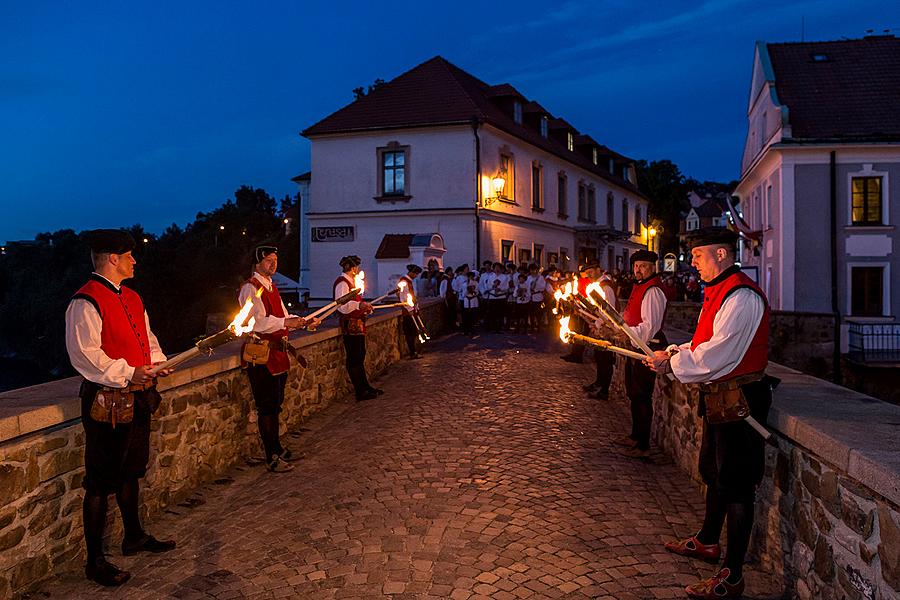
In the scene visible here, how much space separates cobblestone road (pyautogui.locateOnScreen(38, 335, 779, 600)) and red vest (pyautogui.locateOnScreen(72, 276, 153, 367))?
143 cm

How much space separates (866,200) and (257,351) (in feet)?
68.9

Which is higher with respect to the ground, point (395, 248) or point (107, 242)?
point (395, 248)

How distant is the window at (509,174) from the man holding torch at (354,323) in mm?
18859

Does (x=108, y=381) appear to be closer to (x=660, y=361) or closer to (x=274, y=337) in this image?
(x=274, y=337)

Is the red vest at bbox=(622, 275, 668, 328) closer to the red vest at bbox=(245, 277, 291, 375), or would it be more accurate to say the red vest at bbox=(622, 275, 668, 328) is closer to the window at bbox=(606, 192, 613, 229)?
the red vest at bbox=(245, 277, 291, 375)

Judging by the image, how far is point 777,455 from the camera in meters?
4.20

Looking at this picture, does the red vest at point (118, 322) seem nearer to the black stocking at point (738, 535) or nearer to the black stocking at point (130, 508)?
the black stocking at point (130, 508)

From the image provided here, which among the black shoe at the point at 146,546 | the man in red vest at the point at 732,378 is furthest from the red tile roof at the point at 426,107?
the black shoe at the point at 146,546

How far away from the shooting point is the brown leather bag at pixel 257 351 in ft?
21.0

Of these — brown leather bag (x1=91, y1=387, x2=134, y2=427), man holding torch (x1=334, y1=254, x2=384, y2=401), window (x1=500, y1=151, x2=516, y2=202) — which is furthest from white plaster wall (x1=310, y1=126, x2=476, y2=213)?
brown leather bag (x1=91, y1=387, x2=134, y2=427)

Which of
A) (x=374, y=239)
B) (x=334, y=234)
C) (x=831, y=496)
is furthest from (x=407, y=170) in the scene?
(x=831, y=496)

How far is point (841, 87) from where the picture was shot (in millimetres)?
22734

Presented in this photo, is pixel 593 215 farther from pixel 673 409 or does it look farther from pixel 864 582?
pixel 864 582

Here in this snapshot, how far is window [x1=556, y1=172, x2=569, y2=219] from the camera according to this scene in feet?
111
